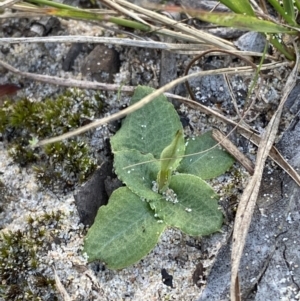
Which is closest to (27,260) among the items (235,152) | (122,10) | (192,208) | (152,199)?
(152,199)

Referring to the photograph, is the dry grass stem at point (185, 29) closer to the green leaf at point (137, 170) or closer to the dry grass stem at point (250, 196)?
the dry grass stem at point (250, 196)

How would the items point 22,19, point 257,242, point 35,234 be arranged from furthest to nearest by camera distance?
1. point 22,19
2. point 35,234
3. point 257,242

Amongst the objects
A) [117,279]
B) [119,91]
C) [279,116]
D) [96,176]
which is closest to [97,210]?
[96,176]

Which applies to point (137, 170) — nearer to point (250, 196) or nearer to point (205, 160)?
point (205, 160)

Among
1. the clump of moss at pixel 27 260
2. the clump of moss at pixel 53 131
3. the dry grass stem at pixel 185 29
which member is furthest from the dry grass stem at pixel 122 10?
the clump of moss at pixel 27 260

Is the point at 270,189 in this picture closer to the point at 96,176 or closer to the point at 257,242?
the point at 257,242

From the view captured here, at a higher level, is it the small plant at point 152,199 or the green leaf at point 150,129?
the green leaf at point 150,129
